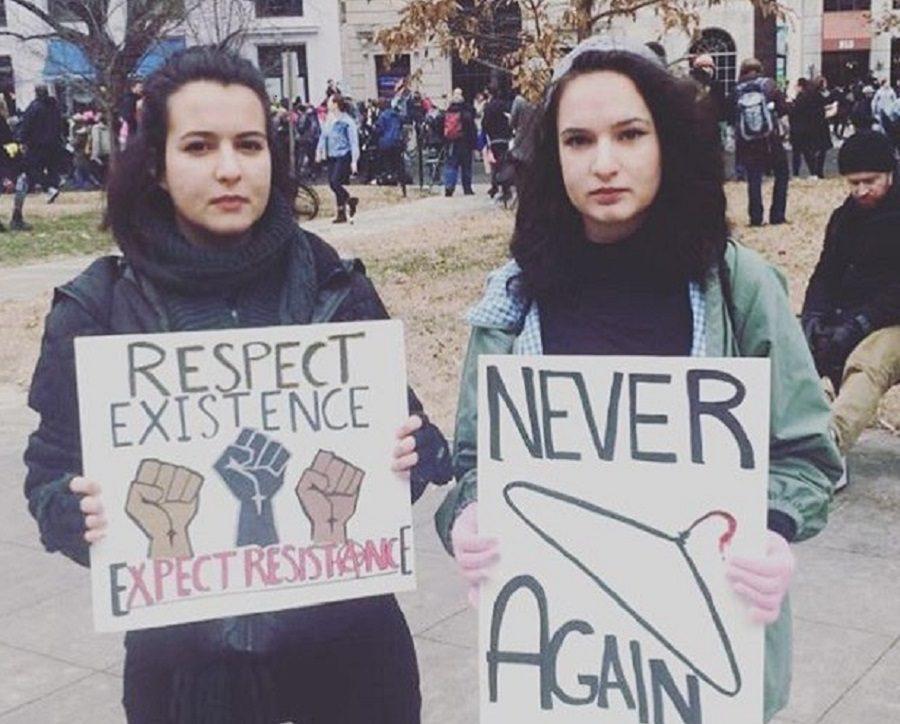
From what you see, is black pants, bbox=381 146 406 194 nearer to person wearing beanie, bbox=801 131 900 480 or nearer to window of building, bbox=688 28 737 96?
person wearing beanie, bbox=801 131 900 480

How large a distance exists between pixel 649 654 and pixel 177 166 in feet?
3.65

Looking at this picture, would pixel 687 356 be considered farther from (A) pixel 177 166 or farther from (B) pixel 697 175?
(A) pixel 177 166

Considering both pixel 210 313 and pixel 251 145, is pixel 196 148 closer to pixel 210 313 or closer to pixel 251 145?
pixel 251 145

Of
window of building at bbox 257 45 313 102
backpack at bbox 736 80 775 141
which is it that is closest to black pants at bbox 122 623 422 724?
backpack at bbox 736 80 775 141

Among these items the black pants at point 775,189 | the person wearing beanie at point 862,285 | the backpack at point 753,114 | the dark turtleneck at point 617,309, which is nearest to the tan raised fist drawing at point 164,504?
the dark turtleneck at point 617,309

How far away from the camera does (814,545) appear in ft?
16.6

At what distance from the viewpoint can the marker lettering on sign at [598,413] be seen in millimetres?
2059

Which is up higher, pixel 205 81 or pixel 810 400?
pixel 205 81

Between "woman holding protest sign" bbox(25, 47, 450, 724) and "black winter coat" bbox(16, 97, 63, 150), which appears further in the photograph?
"black winter coat" bbox(16, 97, 63, 150)

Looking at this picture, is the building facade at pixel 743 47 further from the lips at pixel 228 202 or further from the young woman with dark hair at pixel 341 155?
the lips at pixel 228 202

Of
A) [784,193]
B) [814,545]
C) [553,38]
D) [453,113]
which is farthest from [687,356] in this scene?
[453,113]

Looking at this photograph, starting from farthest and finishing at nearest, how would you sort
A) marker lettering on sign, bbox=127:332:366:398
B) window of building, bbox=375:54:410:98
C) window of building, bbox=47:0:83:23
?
window of building, bbox=375:54:410:98, window of building, bbox=47:0:83:23, marker lettering on sign, bbox=127:332:366:398

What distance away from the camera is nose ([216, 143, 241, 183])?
2.19m

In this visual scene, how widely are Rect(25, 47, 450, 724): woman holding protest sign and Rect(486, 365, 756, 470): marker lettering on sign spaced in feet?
0.78
